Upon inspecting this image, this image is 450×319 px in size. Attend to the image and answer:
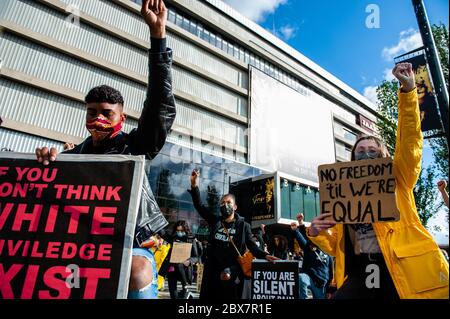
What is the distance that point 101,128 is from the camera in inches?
81.4

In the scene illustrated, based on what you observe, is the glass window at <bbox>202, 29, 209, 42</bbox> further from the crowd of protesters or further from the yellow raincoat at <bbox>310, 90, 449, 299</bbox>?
the yellow raincoat at <bbox>310, 90, 449, 299</bbox>

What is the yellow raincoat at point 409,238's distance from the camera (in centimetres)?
182

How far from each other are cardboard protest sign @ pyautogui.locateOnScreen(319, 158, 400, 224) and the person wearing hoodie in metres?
2.29

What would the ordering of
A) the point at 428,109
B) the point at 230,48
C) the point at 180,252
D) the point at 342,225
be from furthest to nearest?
the point at 230,48 < the point at 180,252 < the point at 428,109 < the point at 342,225

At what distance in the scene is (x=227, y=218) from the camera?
4.58 m

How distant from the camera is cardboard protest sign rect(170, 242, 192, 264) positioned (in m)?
6.52

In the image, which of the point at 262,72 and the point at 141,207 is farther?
the point at 262,72

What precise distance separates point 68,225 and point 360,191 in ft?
6.15

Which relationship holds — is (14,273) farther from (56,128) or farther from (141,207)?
(56,128)

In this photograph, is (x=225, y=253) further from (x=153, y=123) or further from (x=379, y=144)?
(x=153, y=123)

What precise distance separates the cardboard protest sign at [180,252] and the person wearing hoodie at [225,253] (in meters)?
2.18

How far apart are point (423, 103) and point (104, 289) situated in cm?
385

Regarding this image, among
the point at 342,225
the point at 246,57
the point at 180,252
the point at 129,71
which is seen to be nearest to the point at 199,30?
the point at 246,57
